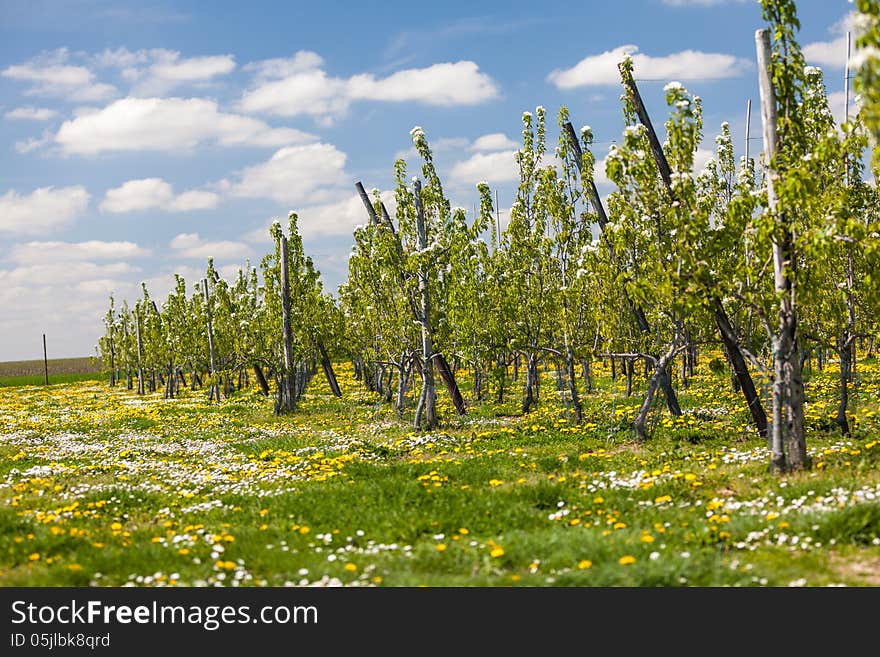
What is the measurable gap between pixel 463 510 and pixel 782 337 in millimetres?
6008

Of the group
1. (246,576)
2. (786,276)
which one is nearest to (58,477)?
(246,576)

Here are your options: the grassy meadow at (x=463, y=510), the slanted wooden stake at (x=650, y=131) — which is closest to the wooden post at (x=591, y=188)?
the slanted wooden stake at (x=650, y=131)

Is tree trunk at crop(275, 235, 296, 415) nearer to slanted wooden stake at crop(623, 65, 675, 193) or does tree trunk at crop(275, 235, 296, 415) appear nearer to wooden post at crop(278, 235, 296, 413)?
wooden post at crop(278, 235, 296, 413)

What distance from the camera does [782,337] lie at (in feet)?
37.1

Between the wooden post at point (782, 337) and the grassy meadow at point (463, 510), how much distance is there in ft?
1.62

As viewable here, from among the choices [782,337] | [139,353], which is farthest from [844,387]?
[139,353]

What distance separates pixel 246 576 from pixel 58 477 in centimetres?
976

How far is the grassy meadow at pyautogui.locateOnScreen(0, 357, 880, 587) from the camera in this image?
7617mm

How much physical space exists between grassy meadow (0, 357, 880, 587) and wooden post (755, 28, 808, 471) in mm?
493

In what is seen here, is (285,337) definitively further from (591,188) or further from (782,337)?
(782,337)

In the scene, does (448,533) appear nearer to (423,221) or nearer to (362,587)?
(362,587)

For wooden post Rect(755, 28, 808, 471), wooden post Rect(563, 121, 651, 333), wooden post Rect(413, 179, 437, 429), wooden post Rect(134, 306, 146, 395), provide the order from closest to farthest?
wooden post Rect(755, 28, 808, 471) → wooden post Rect(563, 121, 651, 333) → wooden post Rect(413, 179, 437, 429) → wooden post Rect(134, 306, 146, 395)

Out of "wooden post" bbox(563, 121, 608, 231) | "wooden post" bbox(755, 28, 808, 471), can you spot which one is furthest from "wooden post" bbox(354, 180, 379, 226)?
"wooden post" bbox(755, 28, 808, 471)
